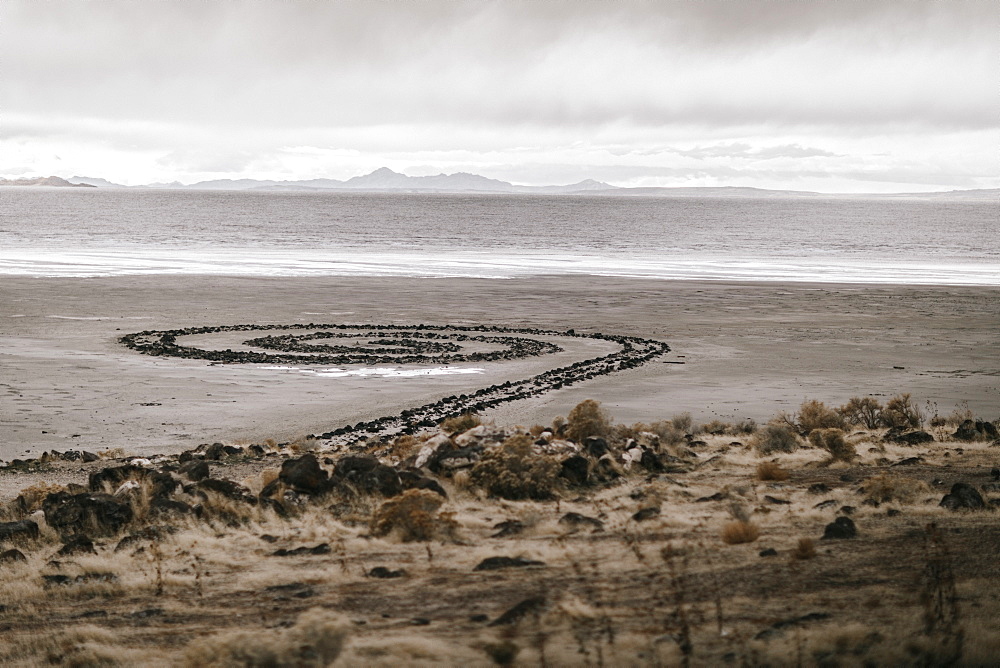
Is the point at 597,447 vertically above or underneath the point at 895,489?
underneath

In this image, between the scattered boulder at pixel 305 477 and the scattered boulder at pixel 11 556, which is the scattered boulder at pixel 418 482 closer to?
the scattered boulder at pixel 305 477

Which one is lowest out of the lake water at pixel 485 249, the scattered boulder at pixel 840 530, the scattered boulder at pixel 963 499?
the scattered boulder at pixel 840 530

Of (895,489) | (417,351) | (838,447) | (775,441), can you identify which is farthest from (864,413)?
(417,351)

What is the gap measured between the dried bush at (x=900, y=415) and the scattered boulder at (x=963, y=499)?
7538 mm

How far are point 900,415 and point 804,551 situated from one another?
11.1 meters

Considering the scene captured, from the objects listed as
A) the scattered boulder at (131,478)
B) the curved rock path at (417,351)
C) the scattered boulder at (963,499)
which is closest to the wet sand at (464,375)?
the curved rock path at (417,351)

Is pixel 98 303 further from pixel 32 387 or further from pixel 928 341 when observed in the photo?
pixel 928 341

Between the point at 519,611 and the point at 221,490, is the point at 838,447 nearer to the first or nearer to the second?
the point at 519,611

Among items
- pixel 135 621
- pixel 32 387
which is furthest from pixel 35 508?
pixel 32 387

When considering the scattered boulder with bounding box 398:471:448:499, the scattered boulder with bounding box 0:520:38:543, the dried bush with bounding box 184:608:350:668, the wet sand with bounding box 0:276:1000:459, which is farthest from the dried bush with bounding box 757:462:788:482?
the scattered boulder with bounding box 0:520:38:543

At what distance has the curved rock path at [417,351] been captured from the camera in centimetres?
2252

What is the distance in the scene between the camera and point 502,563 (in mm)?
10719

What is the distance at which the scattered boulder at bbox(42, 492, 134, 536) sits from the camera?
12547 mm

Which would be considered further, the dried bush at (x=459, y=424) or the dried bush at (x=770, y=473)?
the dried bush at (x=459, y=424)
